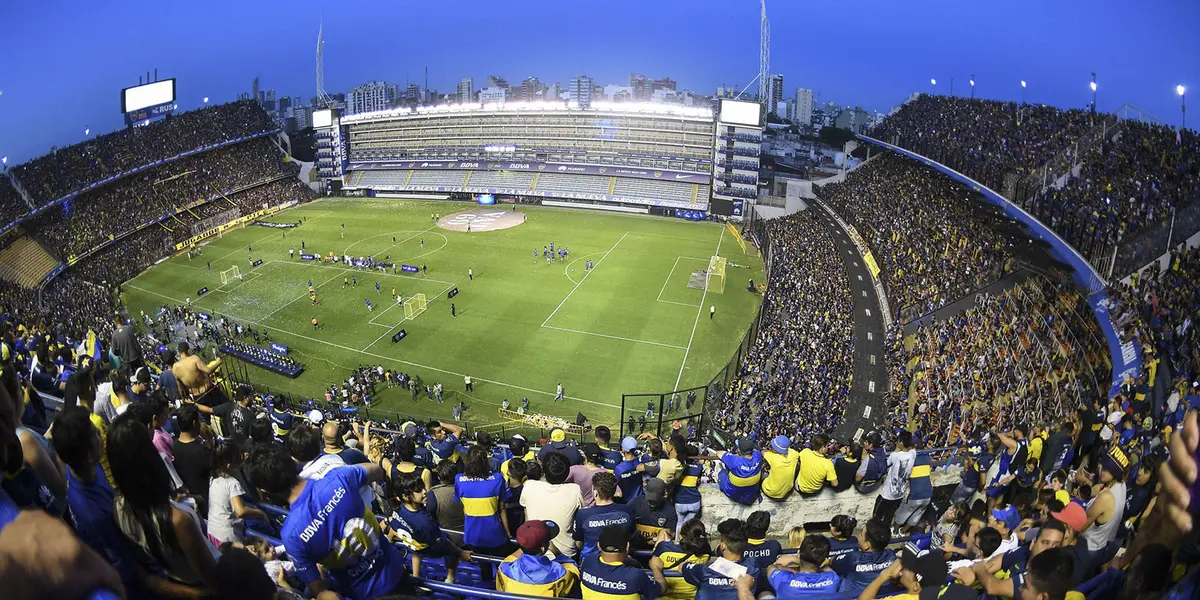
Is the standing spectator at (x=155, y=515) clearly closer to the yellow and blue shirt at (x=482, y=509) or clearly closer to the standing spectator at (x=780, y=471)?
the yellow and blue shirt at (x=482, y=509)

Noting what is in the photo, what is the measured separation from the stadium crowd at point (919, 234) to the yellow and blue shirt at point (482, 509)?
28.2m

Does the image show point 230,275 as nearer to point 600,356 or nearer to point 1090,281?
point 600,356

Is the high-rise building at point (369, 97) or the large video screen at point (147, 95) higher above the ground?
the high-rise building at point (369, 97)

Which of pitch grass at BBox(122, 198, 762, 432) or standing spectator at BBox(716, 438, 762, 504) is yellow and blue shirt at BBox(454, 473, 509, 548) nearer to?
standing spectator at BBox(716, 438, 762, 504)

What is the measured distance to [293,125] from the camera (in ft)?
278

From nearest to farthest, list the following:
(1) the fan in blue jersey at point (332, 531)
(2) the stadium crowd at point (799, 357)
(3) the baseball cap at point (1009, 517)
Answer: (1) the fan in blue jersey at point (332, 531) → (3) the baseball cap at point (1009, 517) → (2) the stadium crowd at point (799, 357)

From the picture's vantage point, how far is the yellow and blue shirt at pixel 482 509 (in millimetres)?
7238

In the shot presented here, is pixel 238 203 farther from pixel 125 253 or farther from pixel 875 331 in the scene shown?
pixel 875 331

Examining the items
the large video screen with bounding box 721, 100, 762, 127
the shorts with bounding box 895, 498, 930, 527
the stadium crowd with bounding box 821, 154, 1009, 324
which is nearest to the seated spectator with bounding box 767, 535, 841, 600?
the shorts with bounding box 895, 498, 930, 527

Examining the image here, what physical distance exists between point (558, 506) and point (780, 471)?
13.5ft

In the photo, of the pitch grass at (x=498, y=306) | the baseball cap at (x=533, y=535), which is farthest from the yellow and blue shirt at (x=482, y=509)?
the pitch grass at (x=498, y=306)

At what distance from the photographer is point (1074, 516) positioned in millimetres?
7672

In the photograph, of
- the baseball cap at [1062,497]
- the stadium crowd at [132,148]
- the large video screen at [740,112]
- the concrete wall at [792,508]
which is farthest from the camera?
the large video screen at [740,112]

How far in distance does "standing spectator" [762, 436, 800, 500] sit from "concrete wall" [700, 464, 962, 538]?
0.22 meters
